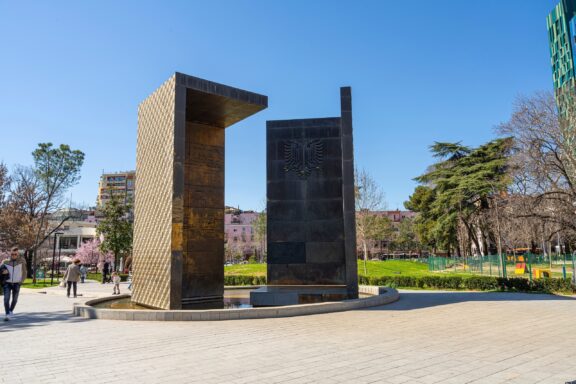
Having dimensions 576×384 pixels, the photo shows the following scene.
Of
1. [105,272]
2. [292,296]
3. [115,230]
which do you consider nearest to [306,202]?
[292,296]

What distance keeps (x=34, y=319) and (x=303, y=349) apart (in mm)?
8394

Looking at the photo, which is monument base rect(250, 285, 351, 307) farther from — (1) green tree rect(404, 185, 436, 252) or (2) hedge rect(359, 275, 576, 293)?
(1) green tree rect(404, 185, 436, 252)

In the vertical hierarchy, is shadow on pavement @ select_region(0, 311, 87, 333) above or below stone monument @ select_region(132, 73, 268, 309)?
below

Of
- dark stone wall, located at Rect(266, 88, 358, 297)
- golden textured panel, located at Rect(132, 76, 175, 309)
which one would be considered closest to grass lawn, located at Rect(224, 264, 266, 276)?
dark stone wall, located at Rect(266, 88, 358, 297)

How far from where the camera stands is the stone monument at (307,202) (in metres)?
14.7

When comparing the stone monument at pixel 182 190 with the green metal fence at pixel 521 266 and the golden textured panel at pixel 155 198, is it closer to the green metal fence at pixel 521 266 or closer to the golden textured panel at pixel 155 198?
the golden textured panel at pixel 155 198

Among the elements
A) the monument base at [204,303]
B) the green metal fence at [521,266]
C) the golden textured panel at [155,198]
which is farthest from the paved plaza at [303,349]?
the green metal fence at [521,266]

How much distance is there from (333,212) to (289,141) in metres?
3.40

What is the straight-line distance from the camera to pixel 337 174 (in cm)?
1521

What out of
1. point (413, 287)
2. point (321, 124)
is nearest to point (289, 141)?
point (321, 124)

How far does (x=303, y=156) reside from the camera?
15516mm

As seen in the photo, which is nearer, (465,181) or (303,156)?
(303,156)

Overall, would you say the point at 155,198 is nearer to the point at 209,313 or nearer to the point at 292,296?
the point at 209,313

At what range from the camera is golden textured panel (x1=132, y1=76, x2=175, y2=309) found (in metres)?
11.5
